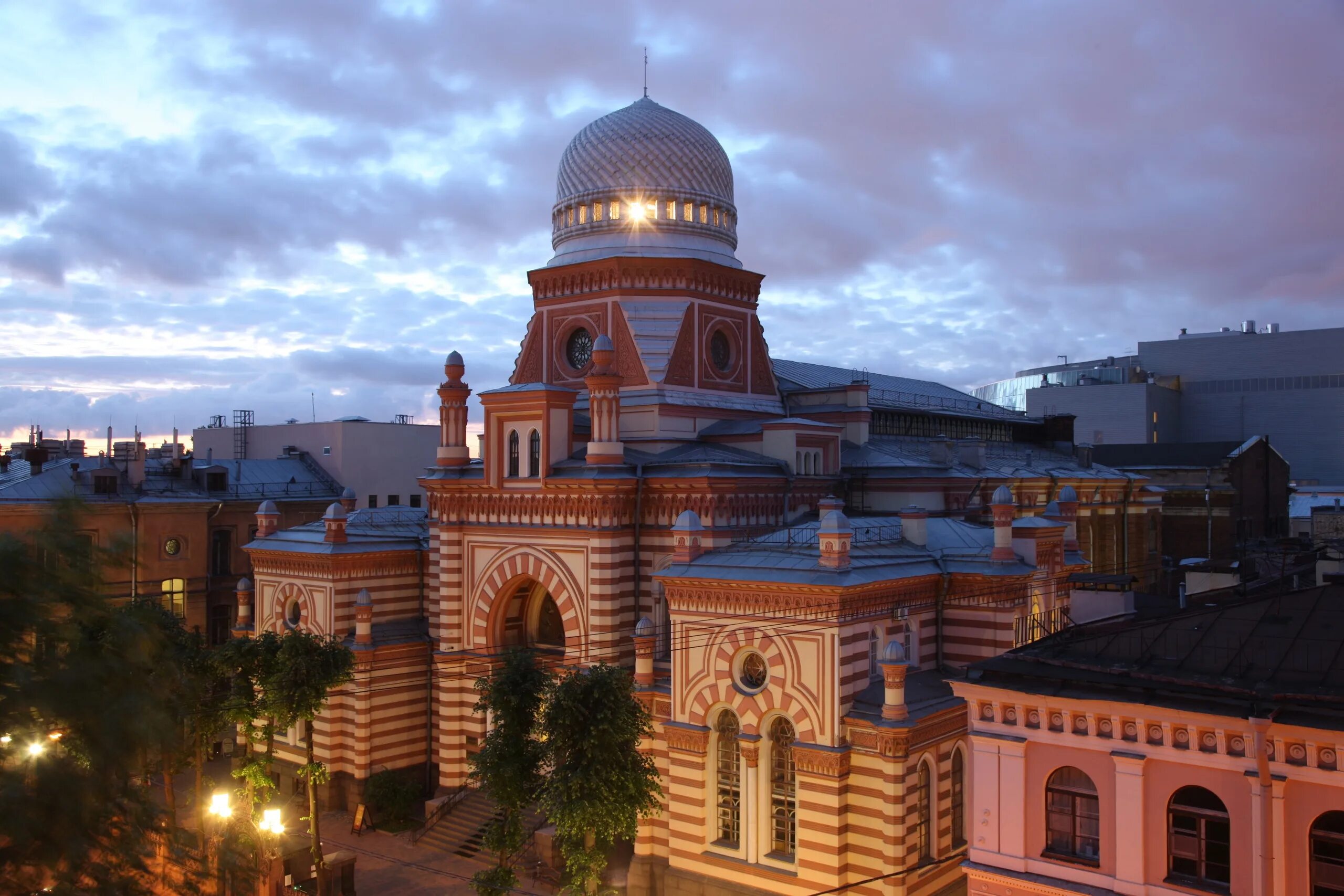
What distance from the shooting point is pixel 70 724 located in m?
10.6

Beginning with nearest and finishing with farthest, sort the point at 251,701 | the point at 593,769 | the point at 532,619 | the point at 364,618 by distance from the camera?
the point at 593,769 → the point at 251,701 → the point at 364,618 → the point at 532,619

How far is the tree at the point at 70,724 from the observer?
1009cm

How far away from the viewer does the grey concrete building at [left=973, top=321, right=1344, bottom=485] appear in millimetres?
88438

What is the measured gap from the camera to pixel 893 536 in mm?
30219

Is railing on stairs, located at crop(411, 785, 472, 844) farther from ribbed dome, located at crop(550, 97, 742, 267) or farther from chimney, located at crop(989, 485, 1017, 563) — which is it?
ribbed dome, located at crop(550, 97, 742, 267)

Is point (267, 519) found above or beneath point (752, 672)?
above

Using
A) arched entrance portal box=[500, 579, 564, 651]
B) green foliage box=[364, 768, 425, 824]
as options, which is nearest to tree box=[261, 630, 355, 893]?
green foliage box=[364, 768, 425, 824]

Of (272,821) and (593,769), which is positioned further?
(272,821)

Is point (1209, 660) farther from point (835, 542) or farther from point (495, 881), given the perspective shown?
point (495, 881)

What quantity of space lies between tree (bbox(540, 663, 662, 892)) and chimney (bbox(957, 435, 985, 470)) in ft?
73.3

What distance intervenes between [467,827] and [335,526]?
1113 cm

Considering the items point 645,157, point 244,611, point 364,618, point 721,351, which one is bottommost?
point 244,611

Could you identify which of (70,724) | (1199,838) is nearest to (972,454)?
(1199,838)

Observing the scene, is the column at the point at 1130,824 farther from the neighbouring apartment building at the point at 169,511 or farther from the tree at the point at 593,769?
the neighbouring apartment building at the point at 169,511
